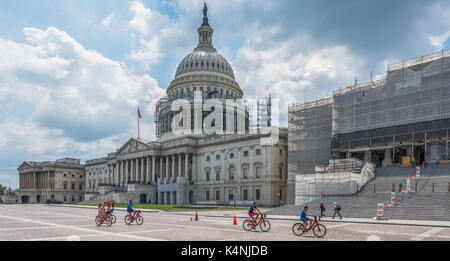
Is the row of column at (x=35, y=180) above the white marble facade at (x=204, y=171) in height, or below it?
below

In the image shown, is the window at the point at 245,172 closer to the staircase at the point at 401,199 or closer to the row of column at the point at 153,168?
the row of column at the point at 153,168

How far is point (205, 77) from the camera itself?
110m

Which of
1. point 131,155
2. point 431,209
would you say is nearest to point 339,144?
point 431,209

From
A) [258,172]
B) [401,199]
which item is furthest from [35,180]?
[401,199]

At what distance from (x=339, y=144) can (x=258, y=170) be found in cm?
2067

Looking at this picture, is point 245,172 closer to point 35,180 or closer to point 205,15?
point 205,15

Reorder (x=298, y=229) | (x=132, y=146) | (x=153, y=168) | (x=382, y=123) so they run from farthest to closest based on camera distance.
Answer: (x=132, y=146), (x=153, y=168), (x=382, y=123), (x=298, y=229)

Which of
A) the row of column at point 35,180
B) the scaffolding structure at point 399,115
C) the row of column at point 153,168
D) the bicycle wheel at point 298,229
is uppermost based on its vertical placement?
the scaffolding structure at point 399,115

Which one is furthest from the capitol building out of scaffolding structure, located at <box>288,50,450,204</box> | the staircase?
the staircase

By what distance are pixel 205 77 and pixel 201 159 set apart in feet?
105

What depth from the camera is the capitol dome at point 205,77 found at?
10956cm

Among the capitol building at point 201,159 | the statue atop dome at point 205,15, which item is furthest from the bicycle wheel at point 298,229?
the statue atop dome at point 205,15

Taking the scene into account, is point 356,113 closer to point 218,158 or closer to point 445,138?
point 445,138
